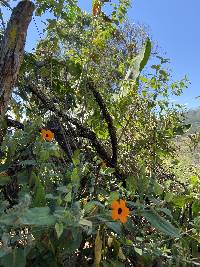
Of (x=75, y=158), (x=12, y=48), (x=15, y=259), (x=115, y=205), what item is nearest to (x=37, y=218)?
(x=15, y=259)

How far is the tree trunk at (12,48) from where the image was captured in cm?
185

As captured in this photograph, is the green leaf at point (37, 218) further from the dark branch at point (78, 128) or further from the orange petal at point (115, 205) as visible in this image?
the dark branch at point (78, 128)

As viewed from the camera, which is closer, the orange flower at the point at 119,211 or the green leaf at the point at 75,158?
the orange flower at the point at 119,211

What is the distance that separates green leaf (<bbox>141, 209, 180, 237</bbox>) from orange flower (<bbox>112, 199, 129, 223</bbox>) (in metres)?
0.10

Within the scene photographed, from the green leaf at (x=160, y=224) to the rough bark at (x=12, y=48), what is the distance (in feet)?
2.87

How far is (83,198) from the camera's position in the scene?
5.40 ft

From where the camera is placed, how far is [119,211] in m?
1.25

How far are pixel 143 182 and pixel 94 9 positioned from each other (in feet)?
6.13

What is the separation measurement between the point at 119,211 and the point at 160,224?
16 centimetres

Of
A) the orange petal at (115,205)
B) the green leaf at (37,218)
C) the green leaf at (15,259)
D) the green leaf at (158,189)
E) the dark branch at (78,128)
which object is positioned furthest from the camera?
the dark branch at (78,128)

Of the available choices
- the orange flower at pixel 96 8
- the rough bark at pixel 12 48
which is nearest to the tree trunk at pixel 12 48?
the rough bark at pixel 12 48

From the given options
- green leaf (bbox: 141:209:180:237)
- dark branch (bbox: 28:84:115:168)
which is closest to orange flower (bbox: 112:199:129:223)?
green leaf (bbox: 141:209:180:237)

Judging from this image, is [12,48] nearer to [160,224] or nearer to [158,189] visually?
[158,189]

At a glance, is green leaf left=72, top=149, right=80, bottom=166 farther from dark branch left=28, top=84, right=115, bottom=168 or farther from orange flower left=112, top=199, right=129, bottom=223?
dark branch left=28, top=84, right=115, bottom=168
